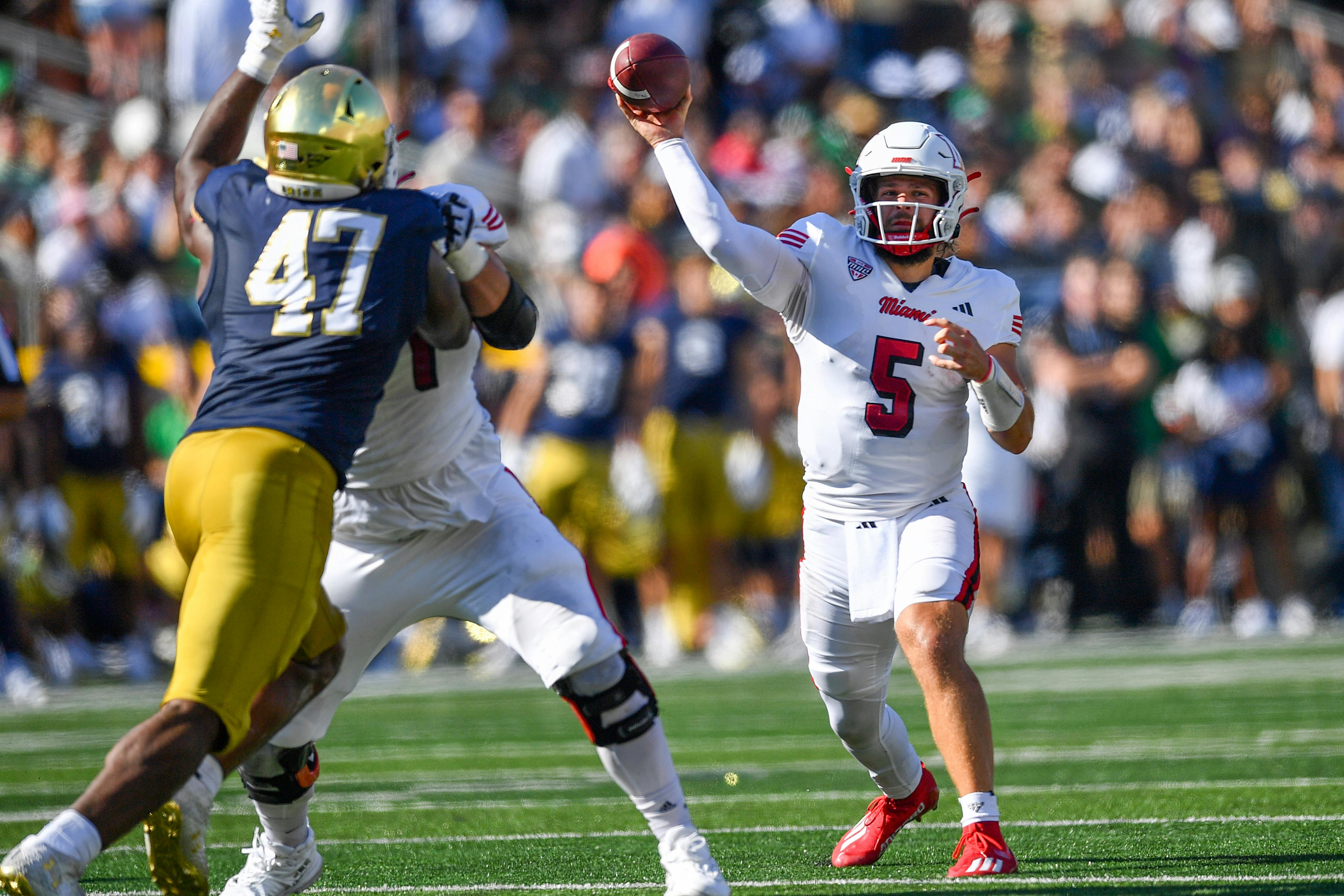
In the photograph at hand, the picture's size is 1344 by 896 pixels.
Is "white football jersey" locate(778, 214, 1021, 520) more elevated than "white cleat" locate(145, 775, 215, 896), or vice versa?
"white football jersey" locate(778, 214, 1021, 520)

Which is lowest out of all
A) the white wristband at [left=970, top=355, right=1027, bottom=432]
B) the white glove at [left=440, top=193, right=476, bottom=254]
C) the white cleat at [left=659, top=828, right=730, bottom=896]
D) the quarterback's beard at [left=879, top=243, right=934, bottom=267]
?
the white cleat at [left=659, top=828, right=730, bottom=896]

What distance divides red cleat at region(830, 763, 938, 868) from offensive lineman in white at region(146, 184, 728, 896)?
2.20 feet

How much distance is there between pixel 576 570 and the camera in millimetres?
4035

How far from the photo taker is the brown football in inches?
181

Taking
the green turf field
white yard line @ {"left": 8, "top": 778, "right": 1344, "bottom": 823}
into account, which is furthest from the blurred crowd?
white yard line @ {"left": 8, "top": 778, "right": 1344, "bottom": 823}

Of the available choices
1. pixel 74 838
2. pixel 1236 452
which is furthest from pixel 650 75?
pixel 1236 452

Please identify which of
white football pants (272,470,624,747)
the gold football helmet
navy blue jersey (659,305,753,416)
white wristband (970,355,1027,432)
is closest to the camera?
the gold football helmet

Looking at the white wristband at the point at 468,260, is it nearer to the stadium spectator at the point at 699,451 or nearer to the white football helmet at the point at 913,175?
the white football helmet at the point at 913,175

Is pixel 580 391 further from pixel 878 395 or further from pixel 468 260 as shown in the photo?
pixel 468 260

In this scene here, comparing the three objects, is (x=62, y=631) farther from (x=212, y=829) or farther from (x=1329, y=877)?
(x=1329, y=877)

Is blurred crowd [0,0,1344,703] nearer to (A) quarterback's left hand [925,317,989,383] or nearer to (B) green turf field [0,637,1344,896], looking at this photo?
(B) green turf field [0,637,1344,896]

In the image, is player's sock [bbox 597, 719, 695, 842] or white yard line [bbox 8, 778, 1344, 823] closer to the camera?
player's sock [bbox 597, 719, 695, 842]

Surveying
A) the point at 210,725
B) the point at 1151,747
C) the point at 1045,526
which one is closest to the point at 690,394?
the point at 1045,526

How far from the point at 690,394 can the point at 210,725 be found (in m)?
7.40
